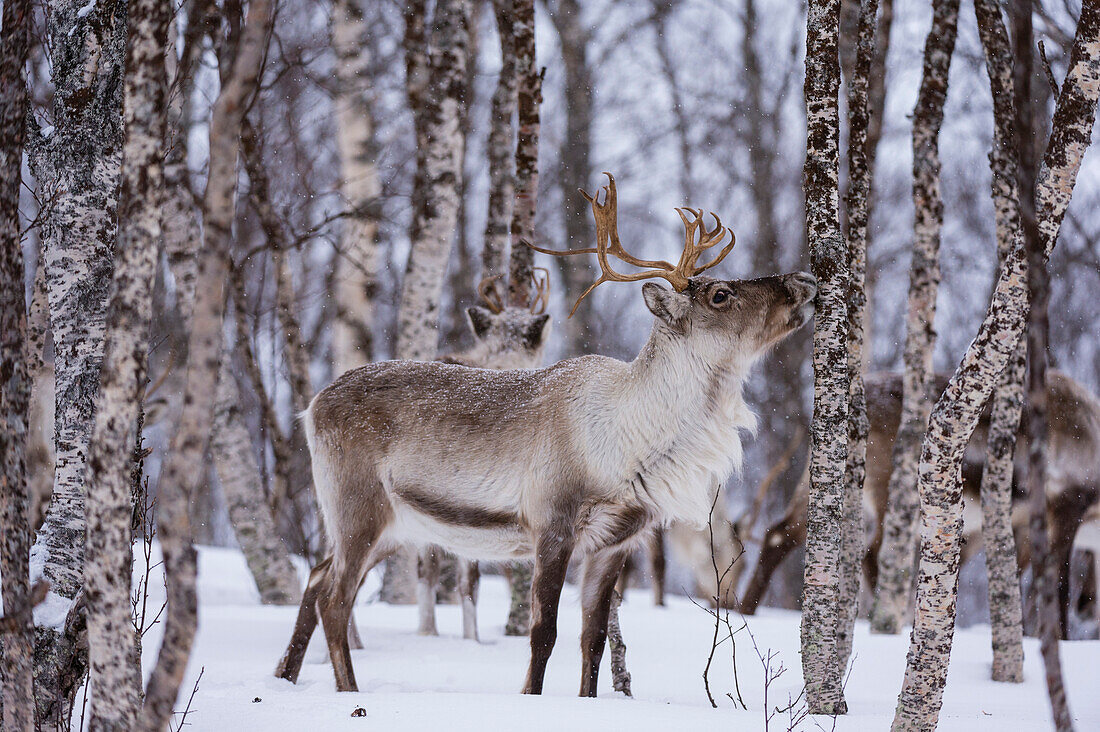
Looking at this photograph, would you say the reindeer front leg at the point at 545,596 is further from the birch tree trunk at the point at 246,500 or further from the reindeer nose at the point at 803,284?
the birch tree trunk at the point at 246,500

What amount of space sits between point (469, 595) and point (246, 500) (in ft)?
8.14

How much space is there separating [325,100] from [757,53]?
7079mm

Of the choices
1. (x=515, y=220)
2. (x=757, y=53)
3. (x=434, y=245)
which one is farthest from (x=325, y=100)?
(x=515, y=220)

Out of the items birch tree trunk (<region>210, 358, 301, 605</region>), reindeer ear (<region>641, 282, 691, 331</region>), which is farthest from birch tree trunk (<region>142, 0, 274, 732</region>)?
birch tree trunk (<region>210, 358, 301, 605</region>)

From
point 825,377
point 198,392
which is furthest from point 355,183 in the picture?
point 198,392

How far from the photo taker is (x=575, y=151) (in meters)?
16.5

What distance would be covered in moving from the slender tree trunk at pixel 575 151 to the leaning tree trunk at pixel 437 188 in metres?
7.91

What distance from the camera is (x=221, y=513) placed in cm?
2194

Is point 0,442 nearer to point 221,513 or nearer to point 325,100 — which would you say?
point 325,100

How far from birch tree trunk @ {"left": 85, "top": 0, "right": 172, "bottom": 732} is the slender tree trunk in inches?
512

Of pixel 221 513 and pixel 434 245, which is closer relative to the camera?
pixel 434 245

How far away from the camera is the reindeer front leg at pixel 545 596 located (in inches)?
163

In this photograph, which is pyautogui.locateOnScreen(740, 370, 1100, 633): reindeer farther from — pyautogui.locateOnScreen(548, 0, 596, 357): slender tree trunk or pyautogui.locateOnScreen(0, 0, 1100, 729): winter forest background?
pyautogui.locateOnScreen(548, 0, 596, 357): slender tree trunk

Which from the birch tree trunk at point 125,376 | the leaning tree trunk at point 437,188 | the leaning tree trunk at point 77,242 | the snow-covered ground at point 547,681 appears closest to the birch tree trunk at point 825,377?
the snow-covered ground at point 547,681
